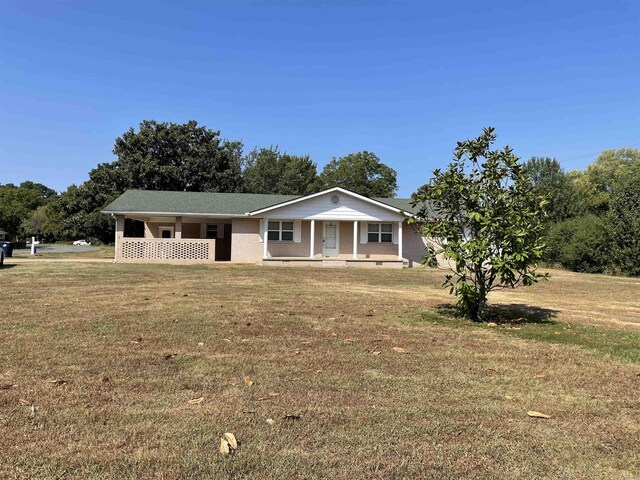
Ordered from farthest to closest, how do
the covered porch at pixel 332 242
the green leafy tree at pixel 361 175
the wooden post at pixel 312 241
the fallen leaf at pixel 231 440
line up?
the green leafy tree at pixel 361 175 < the covered porch at pixel 332 242 < the wooden post at pixel 312 241 < the fallen leaf at pixel 231 440

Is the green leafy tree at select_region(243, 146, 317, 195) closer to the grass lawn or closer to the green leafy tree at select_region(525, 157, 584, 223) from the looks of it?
the green leafy tree at select_region(525, 157, 584, 223)

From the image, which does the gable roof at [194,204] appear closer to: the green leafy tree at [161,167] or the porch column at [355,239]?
the porch column at [355,239]

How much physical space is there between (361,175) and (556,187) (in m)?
24.5

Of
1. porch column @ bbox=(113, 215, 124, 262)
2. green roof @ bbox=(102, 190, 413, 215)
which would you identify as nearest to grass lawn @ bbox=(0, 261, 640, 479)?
porch column @ bbox=(113, 215, 124, 262)

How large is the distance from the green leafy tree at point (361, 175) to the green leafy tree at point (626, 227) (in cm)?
3703

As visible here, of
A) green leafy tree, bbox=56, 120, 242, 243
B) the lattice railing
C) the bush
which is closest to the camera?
the bush

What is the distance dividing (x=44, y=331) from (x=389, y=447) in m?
5.18

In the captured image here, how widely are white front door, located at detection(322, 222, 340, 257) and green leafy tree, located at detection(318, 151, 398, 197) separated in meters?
33.2

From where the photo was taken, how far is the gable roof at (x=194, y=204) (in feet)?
78.9

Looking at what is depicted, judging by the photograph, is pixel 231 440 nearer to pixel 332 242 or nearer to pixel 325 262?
pixel 325 262

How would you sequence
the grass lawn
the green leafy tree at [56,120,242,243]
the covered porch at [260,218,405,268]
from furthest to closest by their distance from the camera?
1. the green leafy tree at [56,120,242,243]
2. the covered porch at [260,218,405,268]
3. the grass lawn

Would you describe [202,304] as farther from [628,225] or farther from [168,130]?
[168,130]

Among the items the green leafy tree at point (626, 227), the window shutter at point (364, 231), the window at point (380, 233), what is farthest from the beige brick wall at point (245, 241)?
the green leafy tree at point (626, 227)

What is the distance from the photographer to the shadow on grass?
26.6 feet
